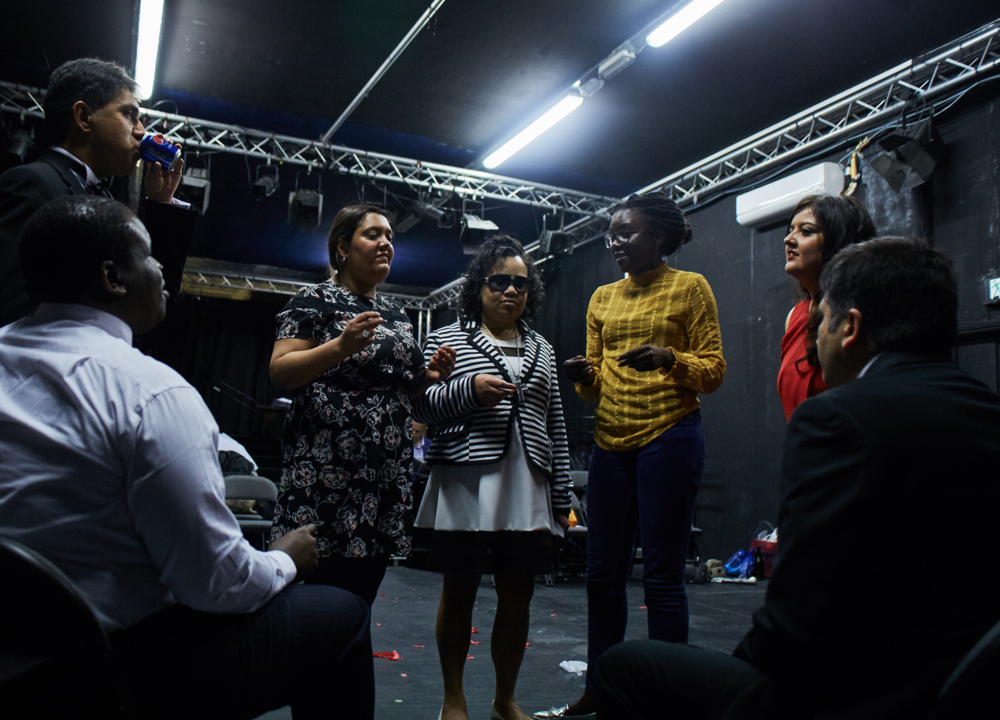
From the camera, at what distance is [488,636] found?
11.4 ft

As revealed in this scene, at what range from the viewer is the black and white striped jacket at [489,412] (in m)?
2.08

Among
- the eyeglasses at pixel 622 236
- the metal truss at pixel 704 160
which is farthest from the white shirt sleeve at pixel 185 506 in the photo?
the metal truss at pixel 704 160

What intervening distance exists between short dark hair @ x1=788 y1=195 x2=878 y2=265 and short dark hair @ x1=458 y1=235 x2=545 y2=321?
86cm

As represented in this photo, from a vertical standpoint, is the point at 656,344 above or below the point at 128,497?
above

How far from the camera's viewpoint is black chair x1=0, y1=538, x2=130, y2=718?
77cm

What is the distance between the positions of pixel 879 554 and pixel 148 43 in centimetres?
654

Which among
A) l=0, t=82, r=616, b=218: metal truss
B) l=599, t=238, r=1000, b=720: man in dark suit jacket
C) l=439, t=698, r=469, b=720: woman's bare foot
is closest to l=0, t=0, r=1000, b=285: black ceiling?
l=0, t=82, r=616, b=218: metal truss

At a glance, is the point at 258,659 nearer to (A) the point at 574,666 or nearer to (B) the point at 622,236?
(B) the point at 622,236

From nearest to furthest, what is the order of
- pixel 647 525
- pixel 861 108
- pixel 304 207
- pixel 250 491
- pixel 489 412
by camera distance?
1. pixel 647 525
2. pixel 489 412
3. pixel 250 491
4. pixel 861 108
5. pixel 304 207

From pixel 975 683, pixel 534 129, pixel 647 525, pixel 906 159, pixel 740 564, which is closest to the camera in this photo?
pixel 975 683

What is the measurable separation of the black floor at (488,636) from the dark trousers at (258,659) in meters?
1.20

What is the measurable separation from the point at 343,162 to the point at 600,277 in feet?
10.9

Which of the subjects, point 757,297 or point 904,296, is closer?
point 904,296

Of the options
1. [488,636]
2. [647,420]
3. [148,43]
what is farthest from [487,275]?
[148,43]
